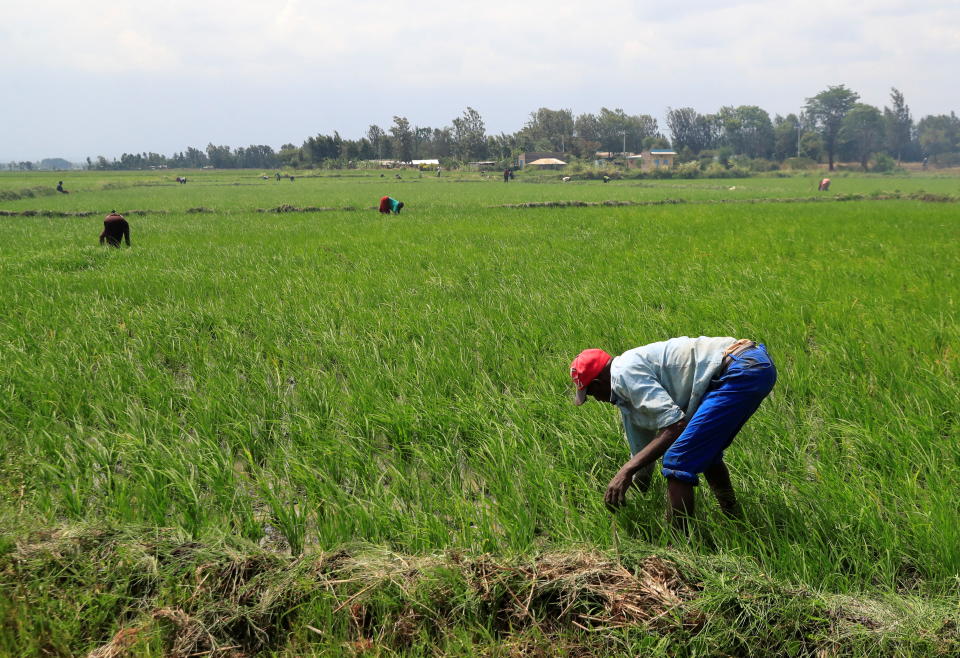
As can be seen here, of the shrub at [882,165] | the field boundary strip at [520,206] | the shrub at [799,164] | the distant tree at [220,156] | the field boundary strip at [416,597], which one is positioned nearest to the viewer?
the field boundary strip at [416,597]

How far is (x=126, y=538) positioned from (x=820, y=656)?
2.16 metres

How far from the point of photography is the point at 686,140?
85.1 m

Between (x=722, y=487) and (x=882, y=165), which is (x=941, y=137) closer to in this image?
(x=882, y=165)

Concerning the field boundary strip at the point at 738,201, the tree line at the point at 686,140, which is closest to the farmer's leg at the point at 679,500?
the field boundary strip at the point at 738,201

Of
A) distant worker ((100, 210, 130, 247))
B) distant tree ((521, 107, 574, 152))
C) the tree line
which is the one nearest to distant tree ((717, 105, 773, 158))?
the tree line

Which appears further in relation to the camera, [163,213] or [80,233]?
[163,213]

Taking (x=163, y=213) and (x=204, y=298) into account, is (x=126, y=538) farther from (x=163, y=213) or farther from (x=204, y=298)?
(x=163, y=213)

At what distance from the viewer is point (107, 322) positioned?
490 cm

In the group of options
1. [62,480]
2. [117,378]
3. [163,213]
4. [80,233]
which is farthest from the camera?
[163,213]

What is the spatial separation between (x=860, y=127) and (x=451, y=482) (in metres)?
87.7

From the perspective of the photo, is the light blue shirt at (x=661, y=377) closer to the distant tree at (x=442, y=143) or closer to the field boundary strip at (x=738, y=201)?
the field boundary strip at (x=738, y=201)

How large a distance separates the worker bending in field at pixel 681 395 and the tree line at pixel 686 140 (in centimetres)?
6280

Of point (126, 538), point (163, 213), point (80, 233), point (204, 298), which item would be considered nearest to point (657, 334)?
point (126, 538)

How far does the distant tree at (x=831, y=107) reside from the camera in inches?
3038
